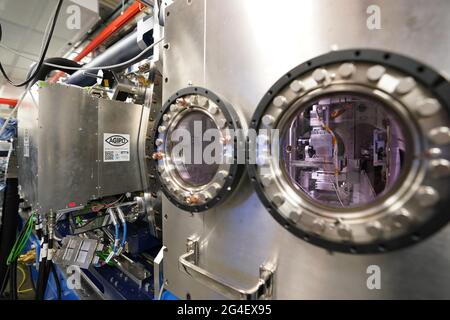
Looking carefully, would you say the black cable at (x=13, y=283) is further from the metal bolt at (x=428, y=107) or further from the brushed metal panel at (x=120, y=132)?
the metal bolt at (x=428, y=107)

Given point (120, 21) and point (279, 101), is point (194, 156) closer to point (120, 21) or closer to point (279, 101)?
point (279, 101)

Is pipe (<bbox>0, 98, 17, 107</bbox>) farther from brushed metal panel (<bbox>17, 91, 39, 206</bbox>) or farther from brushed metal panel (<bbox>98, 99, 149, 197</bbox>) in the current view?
brushed metal panel (<bbox>98, 99, 149, 197</bbox>)

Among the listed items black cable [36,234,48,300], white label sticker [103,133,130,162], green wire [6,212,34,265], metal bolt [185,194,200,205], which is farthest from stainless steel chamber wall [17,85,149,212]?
green wire [6,212,34,265]

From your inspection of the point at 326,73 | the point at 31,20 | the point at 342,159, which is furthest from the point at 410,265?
the point at 31,20

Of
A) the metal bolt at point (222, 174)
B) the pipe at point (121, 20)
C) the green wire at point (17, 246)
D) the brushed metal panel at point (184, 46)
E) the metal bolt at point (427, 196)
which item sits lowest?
the green wire at point (17, 246)

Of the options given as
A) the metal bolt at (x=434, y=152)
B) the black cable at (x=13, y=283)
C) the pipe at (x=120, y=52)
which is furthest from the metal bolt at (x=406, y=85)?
the black cable at (x=13, y=283)

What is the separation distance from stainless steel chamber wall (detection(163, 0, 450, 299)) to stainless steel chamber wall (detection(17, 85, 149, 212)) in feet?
1.33

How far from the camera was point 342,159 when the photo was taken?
32.8 inches

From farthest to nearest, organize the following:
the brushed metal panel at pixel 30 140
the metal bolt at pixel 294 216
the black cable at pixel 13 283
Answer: the black cable at pixel 13 283
the brushed metal panel at pixel 30 140
the metal bolt at pixel 294 216

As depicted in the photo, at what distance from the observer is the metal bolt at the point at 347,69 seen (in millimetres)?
346

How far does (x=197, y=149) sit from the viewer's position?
633mm

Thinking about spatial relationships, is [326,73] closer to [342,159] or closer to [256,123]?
[256,123]

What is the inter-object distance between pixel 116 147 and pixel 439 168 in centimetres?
109

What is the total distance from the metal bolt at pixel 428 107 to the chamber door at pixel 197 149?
1.14 feet
